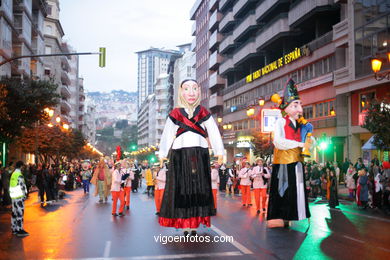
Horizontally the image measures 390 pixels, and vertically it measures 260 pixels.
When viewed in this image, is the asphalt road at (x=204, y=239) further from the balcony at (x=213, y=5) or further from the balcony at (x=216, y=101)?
the balcony at (x=213, y=5)

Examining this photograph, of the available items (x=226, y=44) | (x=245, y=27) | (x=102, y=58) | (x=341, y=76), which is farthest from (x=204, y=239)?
(x=226, y=44)

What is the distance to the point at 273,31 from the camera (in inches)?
1769

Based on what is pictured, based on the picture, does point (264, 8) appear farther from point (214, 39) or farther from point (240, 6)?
point (214, 39)

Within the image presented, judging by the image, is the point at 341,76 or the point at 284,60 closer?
the point at 341,76

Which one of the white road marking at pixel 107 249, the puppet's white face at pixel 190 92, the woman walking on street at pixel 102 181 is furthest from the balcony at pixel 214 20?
the white road marking at pixel 107 249

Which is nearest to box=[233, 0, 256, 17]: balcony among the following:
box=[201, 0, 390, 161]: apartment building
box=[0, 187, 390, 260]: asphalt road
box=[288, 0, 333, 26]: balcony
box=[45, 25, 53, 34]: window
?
box=[201, 0, 390, 161]: apartment building

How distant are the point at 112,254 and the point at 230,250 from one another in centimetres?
194

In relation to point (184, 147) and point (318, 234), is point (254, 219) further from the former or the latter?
point (184, 147)

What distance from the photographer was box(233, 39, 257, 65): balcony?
174 feet

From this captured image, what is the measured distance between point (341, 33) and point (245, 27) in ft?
72.6

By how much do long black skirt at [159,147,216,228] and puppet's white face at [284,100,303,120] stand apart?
8.31ft

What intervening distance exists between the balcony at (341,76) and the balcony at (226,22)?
96.8 feet

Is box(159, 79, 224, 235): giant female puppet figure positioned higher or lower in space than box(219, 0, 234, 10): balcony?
lower

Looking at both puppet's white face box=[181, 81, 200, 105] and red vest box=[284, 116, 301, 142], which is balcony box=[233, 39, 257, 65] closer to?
red vest box=[284, 116, 301, 142]
